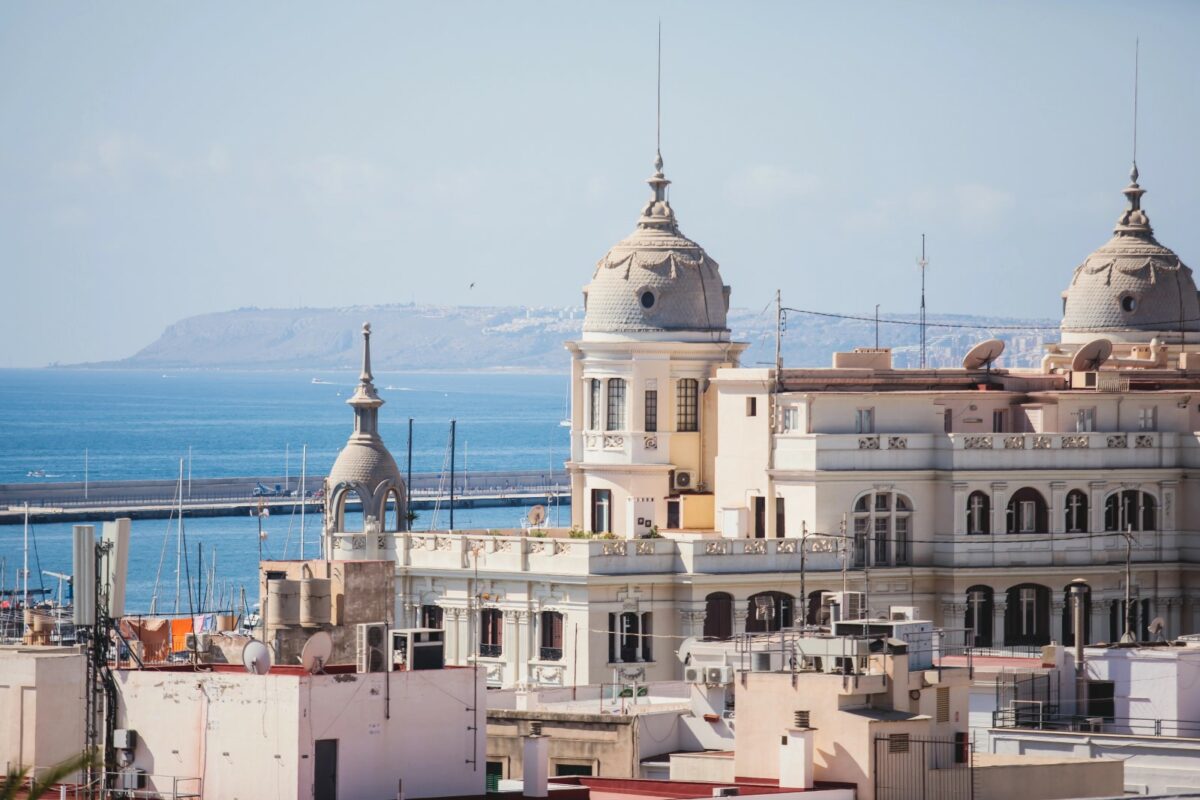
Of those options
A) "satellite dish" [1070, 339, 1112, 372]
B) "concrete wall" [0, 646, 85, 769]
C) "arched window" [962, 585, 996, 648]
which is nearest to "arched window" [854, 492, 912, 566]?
"arched window" [962, 585, 996, 648]

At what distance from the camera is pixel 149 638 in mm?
74625

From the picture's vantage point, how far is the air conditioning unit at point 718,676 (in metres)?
68.9

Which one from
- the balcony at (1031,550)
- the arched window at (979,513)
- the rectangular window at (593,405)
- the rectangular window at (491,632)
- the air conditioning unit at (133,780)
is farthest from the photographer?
the rectangular window at (593,405)

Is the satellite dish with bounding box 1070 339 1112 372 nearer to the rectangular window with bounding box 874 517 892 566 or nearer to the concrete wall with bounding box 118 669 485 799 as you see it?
the rectangular window with bounding box 874 517 892 566

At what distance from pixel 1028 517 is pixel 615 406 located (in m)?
11.1

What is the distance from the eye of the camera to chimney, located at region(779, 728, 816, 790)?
50000 millimetres

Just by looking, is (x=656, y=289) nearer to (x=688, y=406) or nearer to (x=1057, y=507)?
(x=688, y=406)

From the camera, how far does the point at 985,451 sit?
8969cm

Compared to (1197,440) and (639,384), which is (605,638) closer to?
(639,384)

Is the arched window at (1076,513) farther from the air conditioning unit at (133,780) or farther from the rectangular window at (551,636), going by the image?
the air conditioning unit at (133,780)

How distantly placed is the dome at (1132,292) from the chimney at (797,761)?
170ft

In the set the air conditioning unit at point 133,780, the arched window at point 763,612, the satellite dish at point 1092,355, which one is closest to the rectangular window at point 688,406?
the arched window at point 763,612

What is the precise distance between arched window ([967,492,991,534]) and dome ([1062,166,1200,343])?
1231 cm

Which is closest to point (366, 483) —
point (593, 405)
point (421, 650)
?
point (593, 405)
